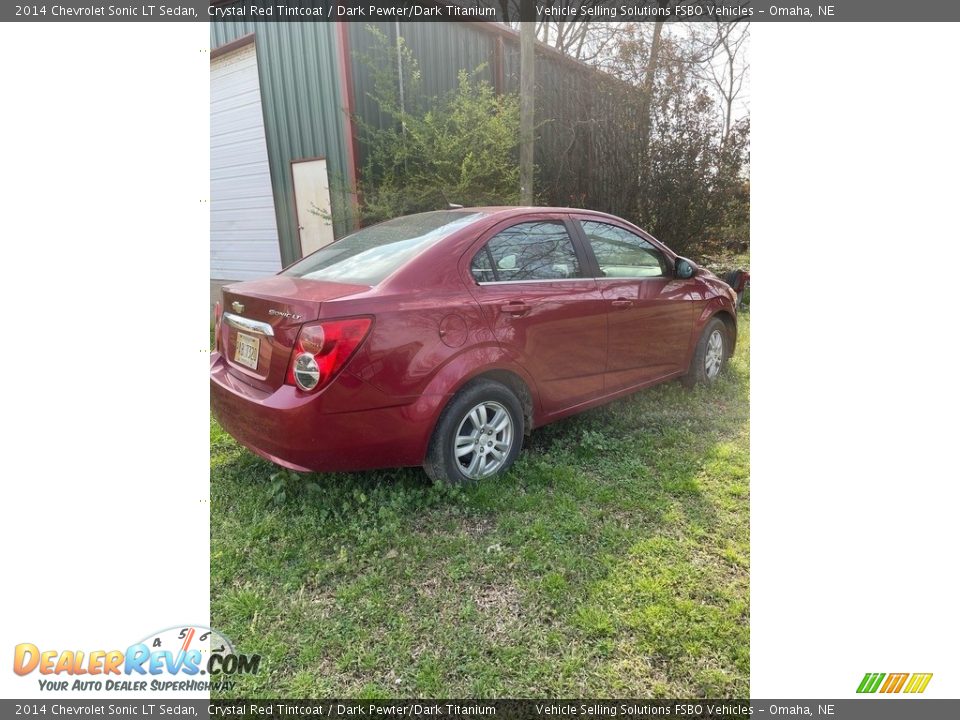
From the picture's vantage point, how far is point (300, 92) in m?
6.50

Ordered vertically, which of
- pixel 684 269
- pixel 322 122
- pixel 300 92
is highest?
pixel 300 92

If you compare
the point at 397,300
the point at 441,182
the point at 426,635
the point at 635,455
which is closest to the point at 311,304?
the point at 397,300

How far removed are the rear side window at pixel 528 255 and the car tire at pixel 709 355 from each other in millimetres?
1471

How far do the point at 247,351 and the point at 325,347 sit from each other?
0.55m

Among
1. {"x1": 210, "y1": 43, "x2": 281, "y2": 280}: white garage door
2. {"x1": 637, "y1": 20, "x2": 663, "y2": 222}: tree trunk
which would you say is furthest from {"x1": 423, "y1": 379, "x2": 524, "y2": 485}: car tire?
{"x1": 637, "y1": 20, "x2": 663, "y2": 222}: tree trunk

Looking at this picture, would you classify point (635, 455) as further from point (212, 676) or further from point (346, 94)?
point (346, 94)


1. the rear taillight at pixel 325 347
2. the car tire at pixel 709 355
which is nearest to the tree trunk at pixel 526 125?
the car tire at pixel 709 355

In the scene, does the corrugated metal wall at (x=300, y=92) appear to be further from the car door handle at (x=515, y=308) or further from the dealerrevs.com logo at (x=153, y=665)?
the dealerrevs.com logo at (x=153, y=665)

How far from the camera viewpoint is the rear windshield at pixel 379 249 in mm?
2578

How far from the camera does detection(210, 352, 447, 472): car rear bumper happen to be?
225cm

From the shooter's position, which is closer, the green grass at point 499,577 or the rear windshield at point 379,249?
the green grass at point 499,577

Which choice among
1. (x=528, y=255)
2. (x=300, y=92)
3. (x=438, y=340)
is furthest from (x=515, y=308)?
(x=300, y=92)
